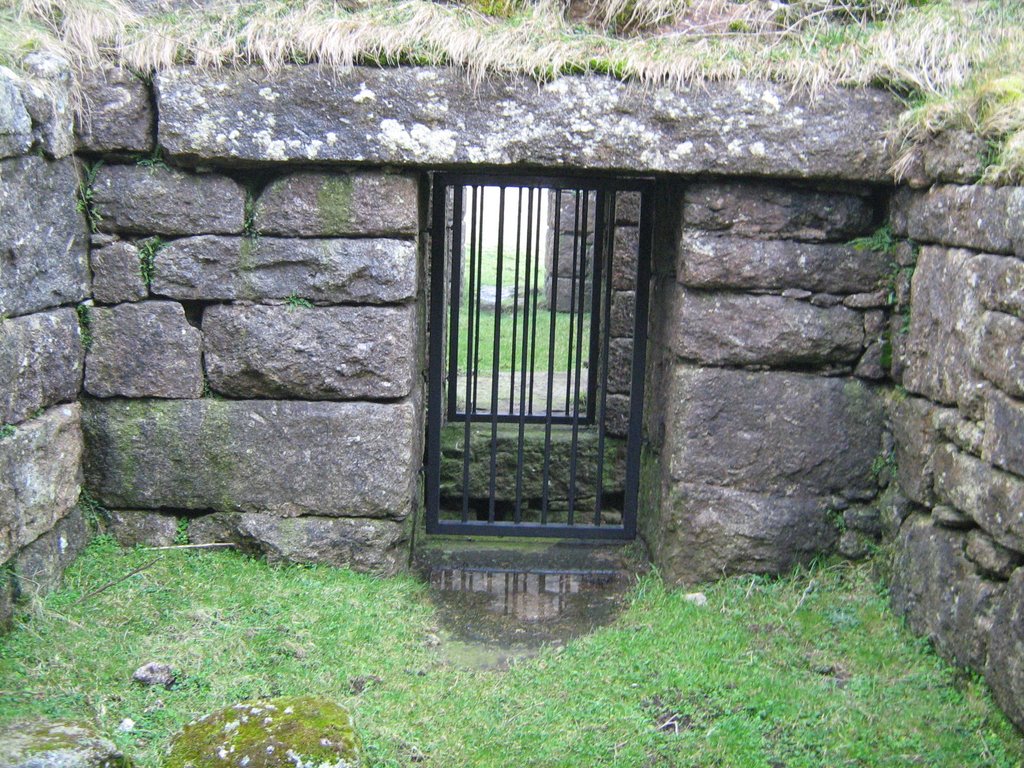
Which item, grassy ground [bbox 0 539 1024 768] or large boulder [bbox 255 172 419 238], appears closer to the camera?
grassy ground [bbox 0 539 1024 768]

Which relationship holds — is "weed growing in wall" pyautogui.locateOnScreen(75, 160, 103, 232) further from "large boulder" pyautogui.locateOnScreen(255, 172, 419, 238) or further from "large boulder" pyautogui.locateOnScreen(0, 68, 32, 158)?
"large boulder" pyautogui.locateOnScreen(255, 172, 419, 238)

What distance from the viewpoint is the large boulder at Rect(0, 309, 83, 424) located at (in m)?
3.77

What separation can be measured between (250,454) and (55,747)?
1.85m

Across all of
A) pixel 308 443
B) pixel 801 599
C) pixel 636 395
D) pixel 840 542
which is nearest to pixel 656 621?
pixel 801 599

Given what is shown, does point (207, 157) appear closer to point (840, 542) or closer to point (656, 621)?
point (656, 621)

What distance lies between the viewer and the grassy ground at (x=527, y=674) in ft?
10.9

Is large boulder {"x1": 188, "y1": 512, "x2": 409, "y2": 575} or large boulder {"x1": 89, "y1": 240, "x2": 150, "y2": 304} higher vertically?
large boulder {"x1": 89, "y1": 240, "x2": 150, "y2": 304}

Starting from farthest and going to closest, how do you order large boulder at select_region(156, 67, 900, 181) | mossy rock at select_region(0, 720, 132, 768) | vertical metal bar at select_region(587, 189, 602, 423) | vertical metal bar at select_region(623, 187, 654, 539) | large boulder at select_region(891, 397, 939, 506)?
vertical metal bar at select_region(587, 189, 602, 423) → vertical metal bar at select_region(623, 187, 654, 539) → large boulder at select_region(156, 67, 900, 181) → large boulder at select_region(891, 397, 939, 506) → mossy rock at select_region(0, 720, 132, 768)

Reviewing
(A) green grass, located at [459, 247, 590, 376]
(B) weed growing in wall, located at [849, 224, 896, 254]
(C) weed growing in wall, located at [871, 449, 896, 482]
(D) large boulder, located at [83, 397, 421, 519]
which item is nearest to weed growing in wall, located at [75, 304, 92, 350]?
(D) large boulder, located at [83, 397, 421, 519]

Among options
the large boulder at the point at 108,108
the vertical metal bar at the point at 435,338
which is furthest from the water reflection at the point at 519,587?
the large boulder at the point at 108,108

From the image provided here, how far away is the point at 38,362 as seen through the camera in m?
4.00

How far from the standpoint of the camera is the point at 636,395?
17.0 ft

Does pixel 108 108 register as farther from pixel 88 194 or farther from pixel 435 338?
pixel 435 338

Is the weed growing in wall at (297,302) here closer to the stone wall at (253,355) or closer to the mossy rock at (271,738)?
the stone wall at (253,355)
